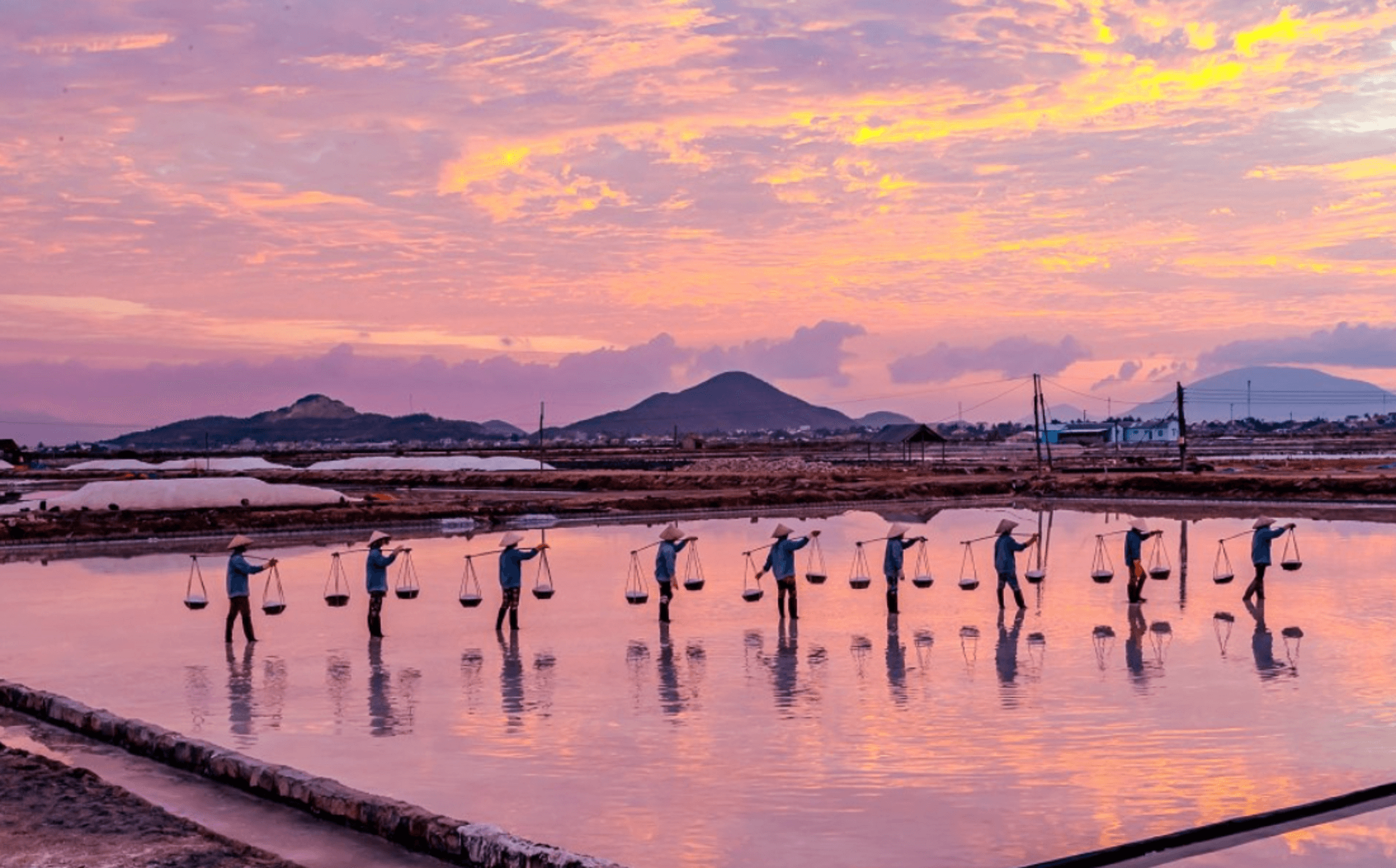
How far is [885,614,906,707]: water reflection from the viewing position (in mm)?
13320


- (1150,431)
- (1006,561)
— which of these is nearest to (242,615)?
(1006,561)

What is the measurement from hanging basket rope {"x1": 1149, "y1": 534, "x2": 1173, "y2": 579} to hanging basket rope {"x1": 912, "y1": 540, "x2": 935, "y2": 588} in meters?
3.20

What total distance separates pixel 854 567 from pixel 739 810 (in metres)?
16.2

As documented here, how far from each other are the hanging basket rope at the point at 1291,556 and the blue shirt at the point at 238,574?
1485 centimetres

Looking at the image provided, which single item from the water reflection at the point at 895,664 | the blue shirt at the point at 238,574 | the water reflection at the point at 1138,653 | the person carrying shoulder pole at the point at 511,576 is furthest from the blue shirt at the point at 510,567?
the water reflection at the point at 1138,653

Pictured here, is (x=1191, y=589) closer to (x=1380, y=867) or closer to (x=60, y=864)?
(x=1380, y=867)

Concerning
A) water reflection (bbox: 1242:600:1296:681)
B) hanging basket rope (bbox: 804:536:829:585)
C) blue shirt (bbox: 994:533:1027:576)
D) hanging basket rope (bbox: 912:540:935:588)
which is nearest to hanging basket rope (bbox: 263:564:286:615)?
hanging basket rope (bbox: 804:536:829:585)

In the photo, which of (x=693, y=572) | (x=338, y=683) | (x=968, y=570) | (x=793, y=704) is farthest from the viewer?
(x=693, y=572)

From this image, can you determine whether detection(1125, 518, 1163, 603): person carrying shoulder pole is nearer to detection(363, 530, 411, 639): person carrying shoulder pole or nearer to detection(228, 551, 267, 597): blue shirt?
detection(363, 530, 411, 639): person carrying shoulder pole

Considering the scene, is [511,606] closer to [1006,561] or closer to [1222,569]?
[1006,561]

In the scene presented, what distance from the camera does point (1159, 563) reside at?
2458 centimetres

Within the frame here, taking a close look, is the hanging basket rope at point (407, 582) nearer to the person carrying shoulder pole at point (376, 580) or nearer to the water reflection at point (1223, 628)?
the person carrying shoulder pole at point (376, 580)

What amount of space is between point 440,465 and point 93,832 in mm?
65020

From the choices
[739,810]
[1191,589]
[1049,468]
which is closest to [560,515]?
[1191,589]
